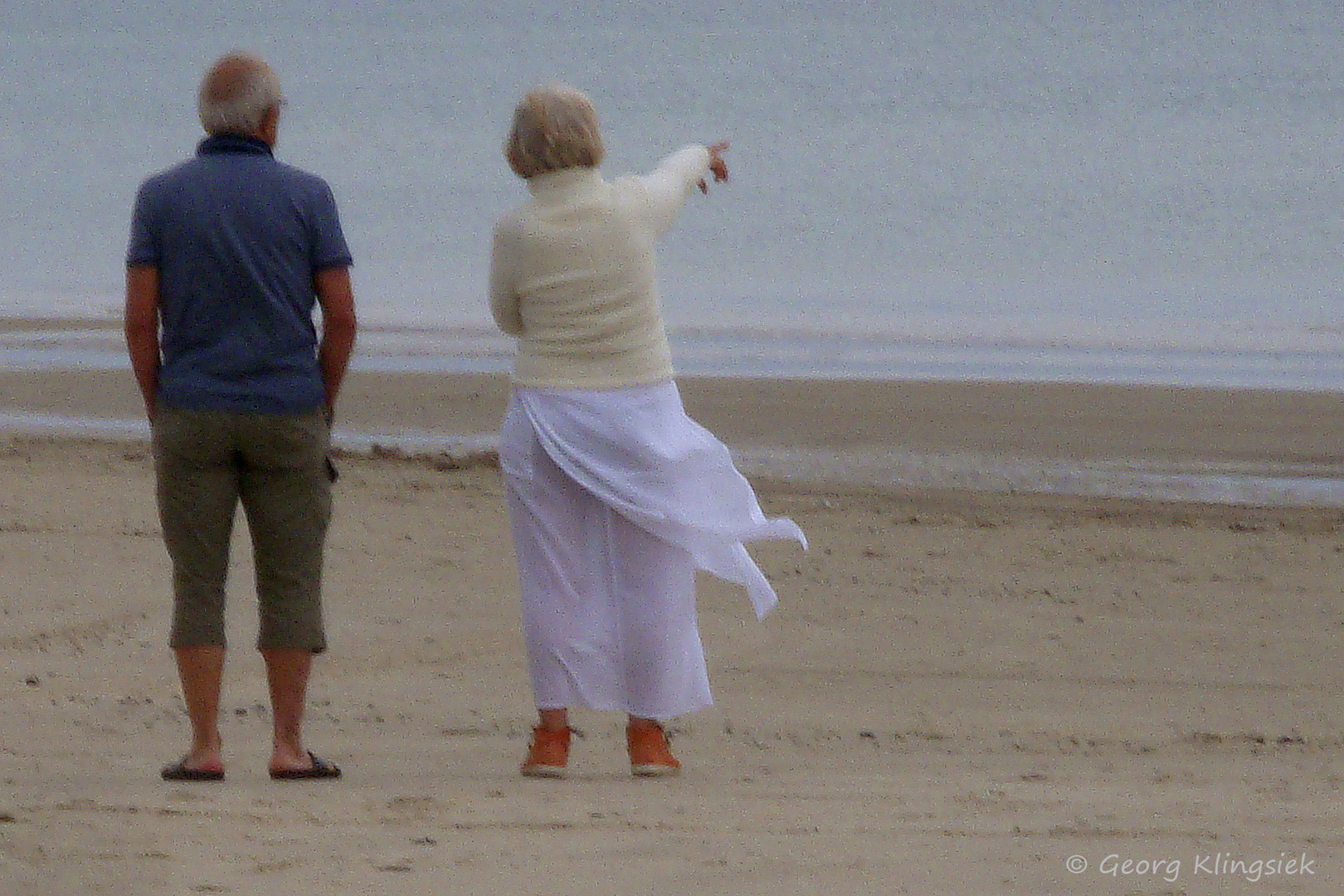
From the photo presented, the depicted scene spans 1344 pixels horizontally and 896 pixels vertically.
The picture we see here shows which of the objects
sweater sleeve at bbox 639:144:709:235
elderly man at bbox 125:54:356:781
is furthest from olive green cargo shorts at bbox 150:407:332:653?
sweater sleeve at bbox 639:144:709:235

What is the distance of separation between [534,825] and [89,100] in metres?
60.6

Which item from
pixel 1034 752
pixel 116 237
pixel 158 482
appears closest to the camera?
pixel 158 482

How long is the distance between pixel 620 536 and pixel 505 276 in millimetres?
625

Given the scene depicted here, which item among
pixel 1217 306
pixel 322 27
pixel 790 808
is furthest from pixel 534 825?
pixel 322 27

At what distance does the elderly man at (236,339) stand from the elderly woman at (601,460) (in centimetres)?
43

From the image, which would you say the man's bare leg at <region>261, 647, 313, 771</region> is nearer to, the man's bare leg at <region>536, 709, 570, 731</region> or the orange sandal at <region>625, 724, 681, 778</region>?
the man's bare leg at <region>536, 709, 570, 731</region>

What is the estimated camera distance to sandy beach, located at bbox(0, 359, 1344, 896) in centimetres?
373

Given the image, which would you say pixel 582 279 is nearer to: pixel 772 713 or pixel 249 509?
pixel 249 509

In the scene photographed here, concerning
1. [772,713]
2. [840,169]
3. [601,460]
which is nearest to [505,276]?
[601,460]

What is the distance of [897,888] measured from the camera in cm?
357

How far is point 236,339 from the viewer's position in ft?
13.7

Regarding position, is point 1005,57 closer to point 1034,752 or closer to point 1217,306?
point 1217,306

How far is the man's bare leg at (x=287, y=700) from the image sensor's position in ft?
14.5

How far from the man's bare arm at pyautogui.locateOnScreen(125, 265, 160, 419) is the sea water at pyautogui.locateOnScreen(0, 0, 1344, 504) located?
Answer: 10279 millimetres
